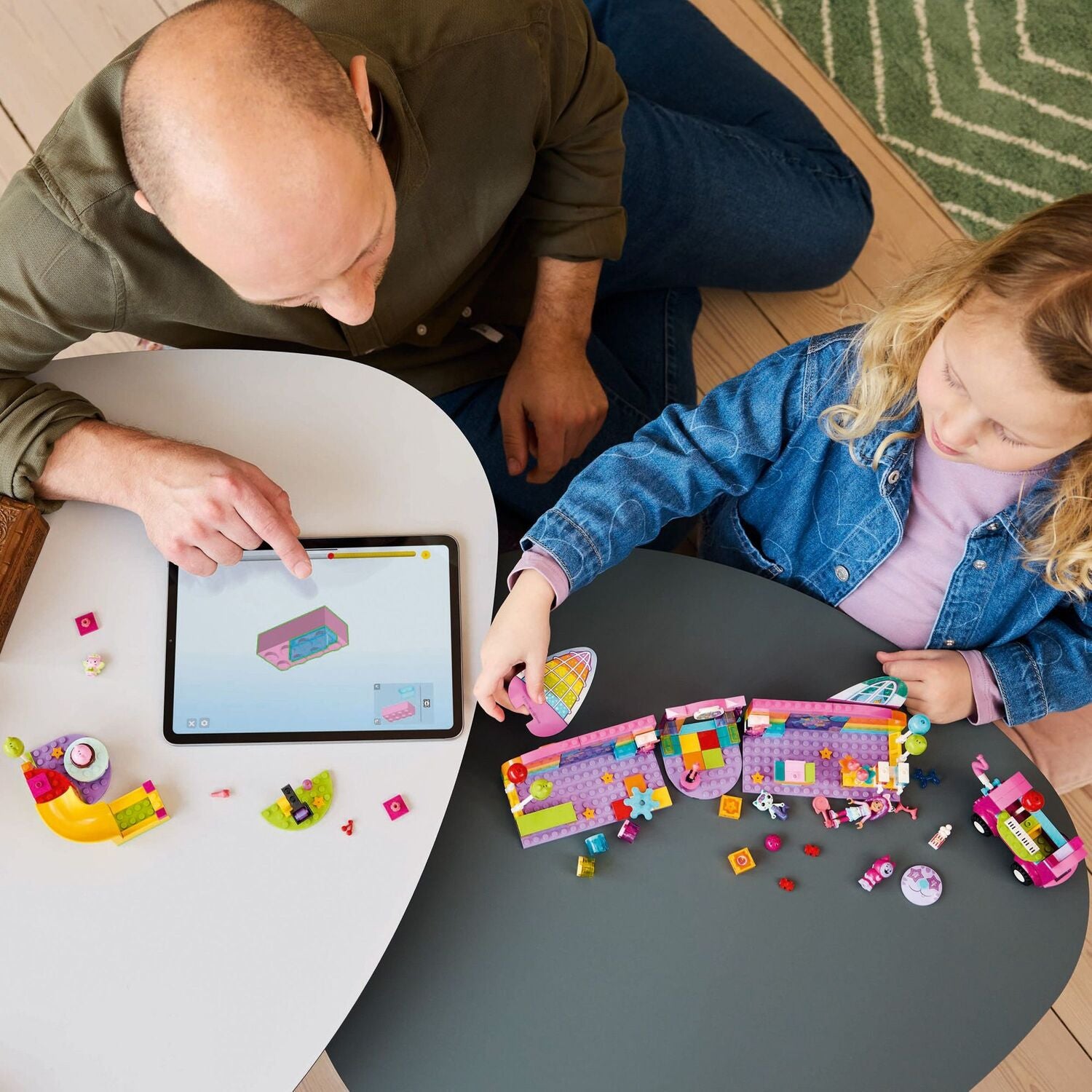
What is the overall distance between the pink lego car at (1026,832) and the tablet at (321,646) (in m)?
0.46

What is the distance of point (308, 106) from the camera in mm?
647

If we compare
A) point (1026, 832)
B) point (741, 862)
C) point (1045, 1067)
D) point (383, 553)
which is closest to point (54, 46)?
point (383, 553)

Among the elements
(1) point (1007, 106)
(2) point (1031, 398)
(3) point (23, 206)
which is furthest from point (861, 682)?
(1) point (1007, 106)

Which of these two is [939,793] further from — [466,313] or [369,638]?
[466,313]

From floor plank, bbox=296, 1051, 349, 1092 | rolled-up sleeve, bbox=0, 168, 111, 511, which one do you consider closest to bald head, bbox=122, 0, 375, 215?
rolled-up sleeve, bbox=0, 168, 111, 511

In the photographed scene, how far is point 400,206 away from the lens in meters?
0.89

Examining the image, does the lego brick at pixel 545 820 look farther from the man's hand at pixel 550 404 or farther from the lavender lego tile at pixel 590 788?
the man's hand at pixel 550 404

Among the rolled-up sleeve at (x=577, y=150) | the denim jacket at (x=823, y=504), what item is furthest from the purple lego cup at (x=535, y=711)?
the rolled-up sleeve at (x=577, y=150)

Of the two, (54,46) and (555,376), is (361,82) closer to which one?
(555,376)

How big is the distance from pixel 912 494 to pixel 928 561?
0.22 ft

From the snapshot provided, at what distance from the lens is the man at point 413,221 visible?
25.9 inches

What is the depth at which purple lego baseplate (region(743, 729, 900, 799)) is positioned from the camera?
2.76ft

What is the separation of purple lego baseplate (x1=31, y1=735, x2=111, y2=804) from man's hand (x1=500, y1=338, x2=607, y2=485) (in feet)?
1.88

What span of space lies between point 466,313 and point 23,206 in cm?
49
